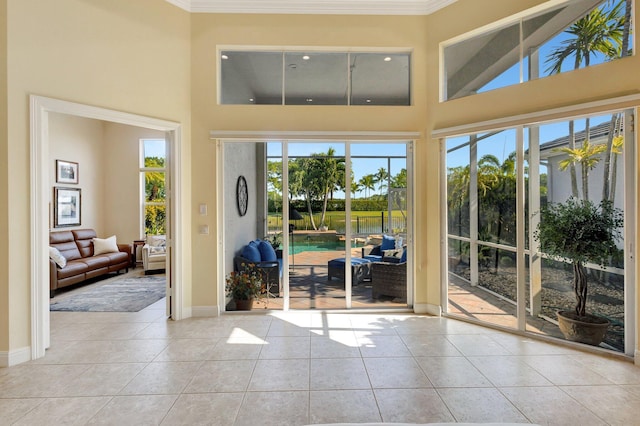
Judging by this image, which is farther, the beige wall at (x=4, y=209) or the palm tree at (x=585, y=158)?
the palm tree at (x=585, y=158)

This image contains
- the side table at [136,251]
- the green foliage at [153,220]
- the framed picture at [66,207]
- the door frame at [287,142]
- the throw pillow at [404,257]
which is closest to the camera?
the door frame at [287,142]

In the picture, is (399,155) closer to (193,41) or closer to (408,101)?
(408,101)

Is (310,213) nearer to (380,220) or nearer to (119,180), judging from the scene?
(380,220)

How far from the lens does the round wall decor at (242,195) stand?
4695 millimetres

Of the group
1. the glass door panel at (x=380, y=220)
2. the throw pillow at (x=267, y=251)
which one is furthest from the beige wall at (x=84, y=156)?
the glass door panel at (x=380, y=220)

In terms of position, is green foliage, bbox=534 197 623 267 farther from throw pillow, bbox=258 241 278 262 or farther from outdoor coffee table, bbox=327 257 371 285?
throw pillow, bbox=258 241 278 262

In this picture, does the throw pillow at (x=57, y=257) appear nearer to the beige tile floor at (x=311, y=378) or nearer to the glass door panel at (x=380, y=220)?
the beige tile floor at (x=311, y=378)

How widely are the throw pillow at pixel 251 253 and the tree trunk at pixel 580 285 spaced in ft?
12.4

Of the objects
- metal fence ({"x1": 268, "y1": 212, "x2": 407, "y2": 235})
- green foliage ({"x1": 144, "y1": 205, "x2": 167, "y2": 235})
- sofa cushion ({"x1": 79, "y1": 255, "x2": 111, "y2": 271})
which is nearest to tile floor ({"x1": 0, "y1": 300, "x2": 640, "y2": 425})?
metal fence ({"x1": 268, "y1": 212, "x2": 407, "y2": 235})

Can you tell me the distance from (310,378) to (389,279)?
2.21 m

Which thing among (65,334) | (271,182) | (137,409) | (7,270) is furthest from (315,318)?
(7,270)

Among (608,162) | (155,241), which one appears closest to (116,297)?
(155,241)

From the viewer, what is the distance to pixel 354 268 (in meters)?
4.61

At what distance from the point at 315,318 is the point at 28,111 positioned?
3874mm
